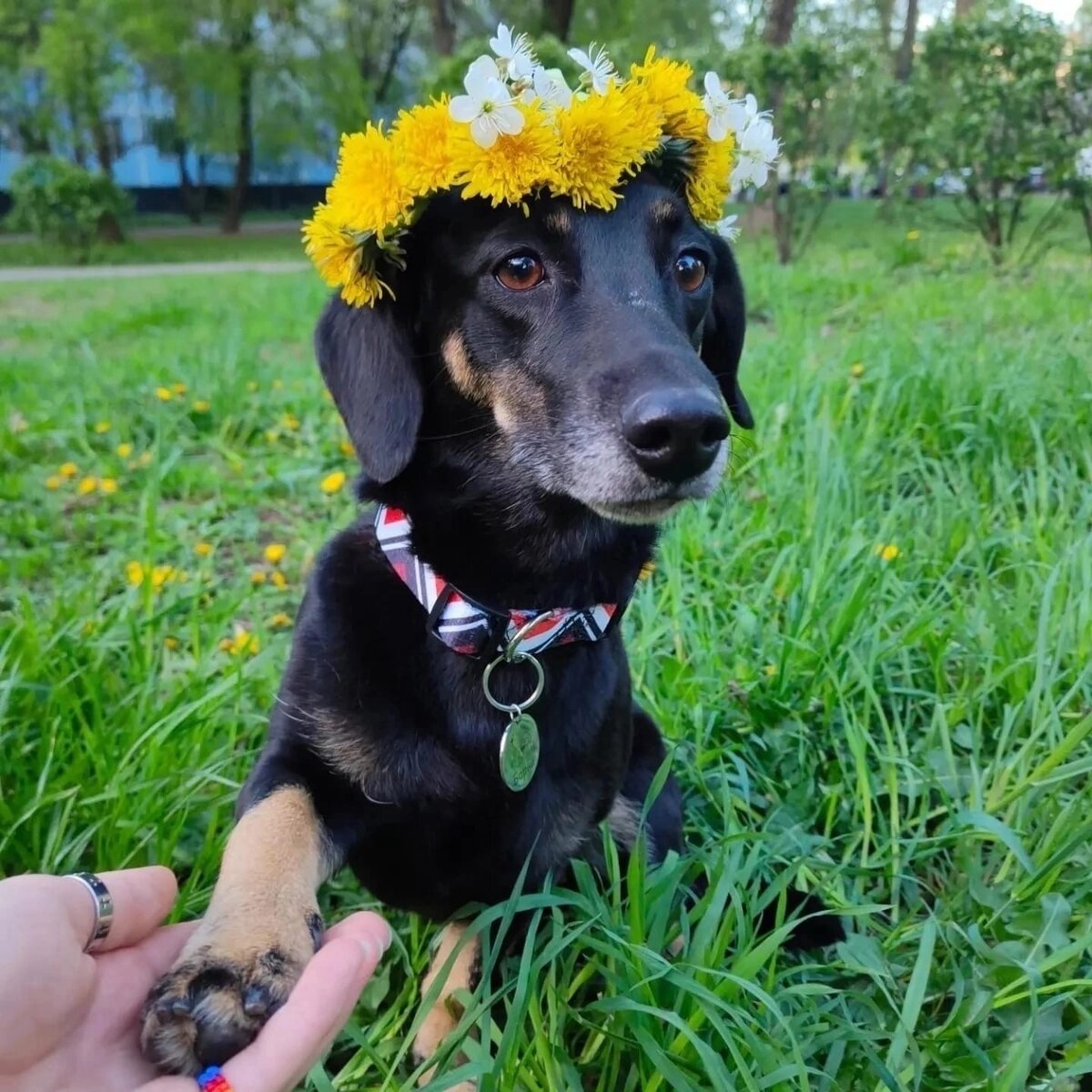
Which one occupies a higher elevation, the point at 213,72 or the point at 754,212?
the point at 213,72

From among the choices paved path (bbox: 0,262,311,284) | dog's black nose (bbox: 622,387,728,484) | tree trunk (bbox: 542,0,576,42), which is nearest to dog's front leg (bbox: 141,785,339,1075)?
dog's black nose (bbox: 622,387,728,484)

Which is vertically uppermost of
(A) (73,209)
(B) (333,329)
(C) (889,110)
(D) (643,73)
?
(C) (889,110)

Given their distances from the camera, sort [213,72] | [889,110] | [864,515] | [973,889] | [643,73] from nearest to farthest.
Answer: [643,73], [973,889], [864,515], [889,110], [213,72]

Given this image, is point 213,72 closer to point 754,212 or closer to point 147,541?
point 754,212

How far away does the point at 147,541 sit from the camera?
10.6 feet

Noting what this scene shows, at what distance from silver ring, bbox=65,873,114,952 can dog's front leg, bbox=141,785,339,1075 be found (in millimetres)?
162

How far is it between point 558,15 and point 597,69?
823 inches

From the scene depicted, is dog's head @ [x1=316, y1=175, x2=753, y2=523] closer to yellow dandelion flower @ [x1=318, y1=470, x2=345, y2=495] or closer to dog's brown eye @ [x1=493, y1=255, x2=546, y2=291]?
dog's brown eye @ [x1=493, y1=255, x2=546, y2=291]

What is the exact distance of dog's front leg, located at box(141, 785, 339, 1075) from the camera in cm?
122

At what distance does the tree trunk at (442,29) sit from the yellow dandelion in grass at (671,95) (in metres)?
→ 19.1

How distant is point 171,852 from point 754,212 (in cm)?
986

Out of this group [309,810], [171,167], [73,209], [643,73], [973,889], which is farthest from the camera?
[171,167]

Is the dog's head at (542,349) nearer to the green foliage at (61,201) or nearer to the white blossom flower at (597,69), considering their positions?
the white blossom flower at (597,69)

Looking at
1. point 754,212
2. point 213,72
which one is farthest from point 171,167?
point 754,212
